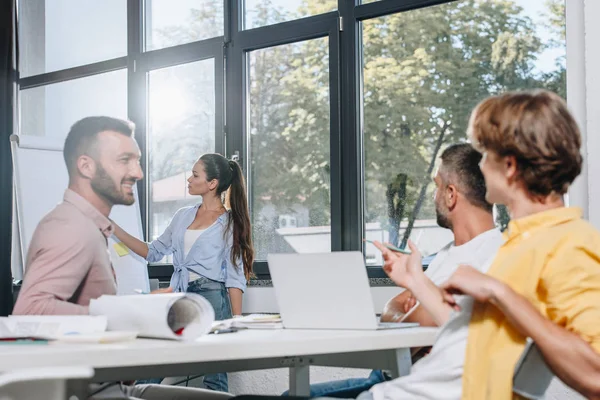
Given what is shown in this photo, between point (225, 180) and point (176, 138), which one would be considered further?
point (176, 138)

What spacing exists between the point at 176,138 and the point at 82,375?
3.96 meters

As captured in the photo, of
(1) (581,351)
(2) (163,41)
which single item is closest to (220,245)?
Result: (2) (163,41)

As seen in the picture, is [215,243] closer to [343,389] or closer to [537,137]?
[343,389]

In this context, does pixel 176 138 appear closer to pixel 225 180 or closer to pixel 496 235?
pixel 225 180

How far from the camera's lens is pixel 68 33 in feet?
18.6

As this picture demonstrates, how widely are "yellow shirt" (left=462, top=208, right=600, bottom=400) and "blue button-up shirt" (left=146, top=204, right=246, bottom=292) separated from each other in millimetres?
2745

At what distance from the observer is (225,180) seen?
418 centimetres

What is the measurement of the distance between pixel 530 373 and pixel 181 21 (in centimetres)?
408

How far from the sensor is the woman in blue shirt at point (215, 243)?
4.04 m

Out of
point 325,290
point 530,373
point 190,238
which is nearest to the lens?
point 530,373

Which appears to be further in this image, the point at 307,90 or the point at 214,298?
the point at 307,90

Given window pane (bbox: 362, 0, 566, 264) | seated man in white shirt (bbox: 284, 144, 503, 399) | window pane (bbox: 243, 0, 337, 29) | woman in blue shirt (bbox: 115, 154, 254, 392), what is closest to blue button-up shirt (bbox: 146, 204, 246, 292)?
woman in blue shirt (bbox: 115, 154, 254, 392)

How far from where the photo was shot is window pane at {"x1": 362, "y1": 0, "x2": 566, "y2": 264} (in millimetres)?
3740

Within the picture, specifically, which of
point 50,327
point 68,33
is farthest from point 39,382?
point 68,33
